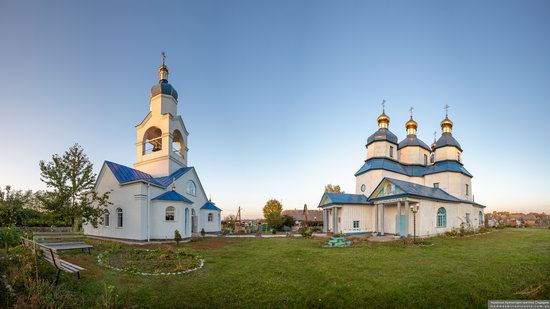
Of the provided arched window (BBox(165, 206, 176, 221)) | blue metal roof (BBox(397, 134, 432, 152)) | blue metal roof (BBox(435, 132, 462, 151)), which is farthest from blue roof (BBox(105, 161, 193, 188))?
blue metal roof (BBox(435, 132, 462, 151))

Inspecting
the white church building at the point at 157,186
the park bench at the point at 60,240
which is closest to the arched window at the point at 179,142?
the white church building at the point at 157,186

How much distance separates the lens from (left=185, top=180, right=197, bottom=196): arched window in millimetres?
23828

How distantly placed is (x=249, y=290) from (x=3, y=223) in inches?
762

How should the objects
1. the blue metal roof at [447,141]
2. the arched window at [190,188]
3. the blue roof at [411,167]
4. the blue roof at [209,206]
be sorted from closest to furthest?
the arched window at [190,188]
the blue roof at [411,167]
the blue roof at [209,206]
the blue metal roof at [447,141]

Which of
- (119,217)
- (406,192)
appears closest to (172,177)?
(119,217)

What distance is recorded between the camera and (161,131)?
24.2 m

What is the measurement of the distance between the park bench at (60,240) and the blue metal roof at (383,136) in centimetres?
2522

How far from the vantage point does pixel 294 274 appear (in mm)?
8680

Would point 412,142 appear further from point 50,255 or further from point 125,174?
point 50,255

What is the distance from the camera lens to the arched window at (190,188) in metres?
23.8

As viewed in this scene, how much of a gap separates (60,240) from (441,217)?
26038 millimetres

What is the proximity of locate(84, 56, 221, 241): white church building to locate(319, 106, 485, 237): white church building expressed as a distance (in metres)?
12.3

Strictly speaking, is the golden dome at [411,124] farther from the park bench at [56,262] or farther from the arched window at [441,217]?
the park bench at [56,262]

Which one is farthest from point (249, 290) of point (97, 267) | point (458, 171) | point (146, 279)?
point (458, 171)
